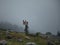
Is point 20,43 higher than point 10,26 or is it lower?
lower

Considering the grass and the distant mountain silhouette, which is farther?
the distant mountain silhouette

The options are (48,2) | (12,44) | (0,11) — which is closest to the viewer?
(12,44)

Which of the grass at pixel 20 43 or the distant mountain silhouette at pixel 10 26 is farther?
the distant mountain silhouette at pixel 10 26

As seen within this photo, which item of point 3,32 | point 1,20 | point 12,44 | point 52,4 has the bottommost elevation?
point 12,44

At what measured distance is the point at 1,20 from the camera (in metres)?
3.49

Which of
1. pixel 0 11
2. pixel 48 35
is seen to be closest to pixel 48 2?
pixel 48 35

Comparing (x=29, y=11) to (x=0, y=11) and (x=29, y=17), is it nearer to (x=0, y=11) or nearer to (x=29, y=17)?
(x=29, y=17)

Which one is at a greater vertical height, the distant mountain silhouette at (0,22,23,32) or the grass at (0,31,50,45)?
the distant mountain silhouette at (0,22,23,32)

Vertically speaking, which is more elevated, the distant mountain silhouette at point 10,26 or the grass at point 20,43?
the distant mountain silhouette at point 10,26

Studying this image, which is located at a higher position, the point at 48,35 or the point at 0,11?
the point at 0,11

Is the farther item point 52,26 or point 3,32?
point 52,26

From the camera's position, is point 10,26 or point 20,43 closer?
point 20,43

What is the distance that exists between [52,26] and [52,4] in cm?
50

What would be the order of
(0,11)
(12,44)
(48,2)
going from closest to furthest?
(12,44)
(0,11)
(48,2)
